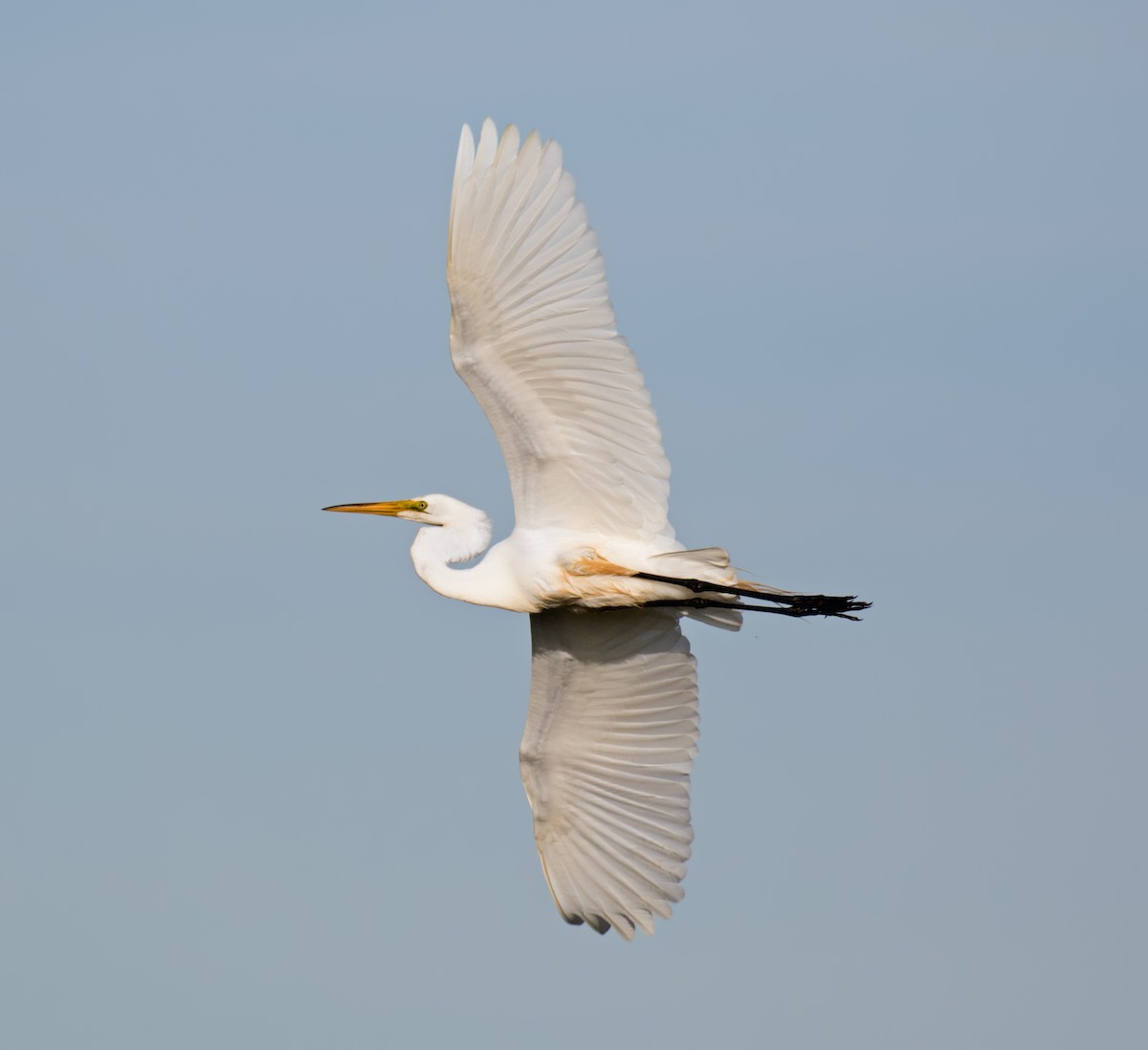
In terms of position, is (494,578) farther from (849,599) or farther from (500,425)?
(849,599)

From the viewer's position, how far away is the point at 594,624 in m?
13.7

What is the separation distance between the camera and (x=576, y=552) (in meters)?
12.9

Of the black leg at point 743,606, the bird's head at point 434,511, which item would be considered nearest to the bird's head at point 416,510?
the bird's head at point 434,511

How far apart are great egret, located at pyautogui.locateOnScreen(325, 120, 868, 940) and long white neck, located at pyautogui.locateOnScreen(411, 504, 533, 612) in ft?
0.04

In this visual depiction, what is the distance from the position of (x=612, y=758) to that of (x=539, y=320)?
3.46 m

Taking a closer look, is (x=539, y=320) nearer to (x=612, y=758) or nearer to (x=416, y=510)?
(x=416, y=510)

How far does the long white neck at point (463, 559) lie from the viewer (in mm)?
13219

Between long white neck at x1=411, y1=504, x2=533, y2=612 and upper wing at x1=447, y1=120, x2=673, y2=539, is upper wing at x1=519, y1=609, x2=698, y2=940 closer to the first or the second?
long white neck at x1=411, y1=504, x2=533, y2=612

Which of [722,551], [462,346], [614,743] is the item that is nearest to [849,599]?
[722,551]

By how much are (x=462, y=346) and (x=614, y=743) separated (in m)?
3.29

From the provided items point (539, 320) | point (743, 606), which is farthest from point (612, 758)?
point (539, 320)

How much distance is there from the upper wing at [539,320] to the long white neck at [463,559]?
0.97 m

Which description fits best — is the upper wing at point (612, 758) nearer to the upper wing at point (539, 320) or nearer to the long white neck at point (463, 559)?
the long white neck at point (463, 559)

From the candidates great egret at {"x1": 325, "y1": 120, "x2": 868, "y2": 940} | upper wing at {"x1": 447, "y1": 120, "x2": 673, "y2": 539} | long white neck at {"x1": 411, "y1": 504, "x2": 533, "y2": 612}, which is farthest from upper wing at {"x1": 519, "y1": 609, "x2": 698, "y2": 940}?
upper wing at {"x1": 447, "y1": 120, "x2": 673, "y2": 539}
